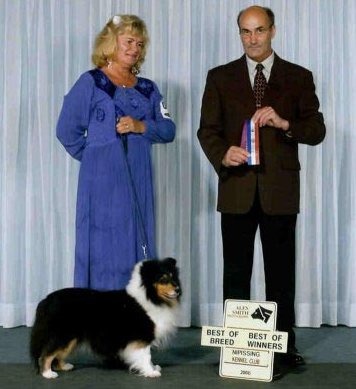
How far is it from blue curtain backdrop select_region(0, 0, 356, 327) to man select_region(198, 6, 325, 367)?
0.93 meters

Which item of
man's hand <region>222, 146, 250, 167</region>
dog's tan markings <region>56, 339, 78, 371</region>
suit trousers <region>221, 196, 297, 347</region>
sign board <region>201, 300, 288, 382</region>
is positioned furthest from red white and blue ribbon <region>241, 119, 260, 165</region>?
dog's tan markings <region>56, 339, 78, 371</region>

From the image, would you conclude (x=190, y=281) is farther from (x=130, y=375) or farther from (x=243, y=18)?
(x=243, y=18)

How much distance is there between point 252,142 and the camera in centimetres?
281

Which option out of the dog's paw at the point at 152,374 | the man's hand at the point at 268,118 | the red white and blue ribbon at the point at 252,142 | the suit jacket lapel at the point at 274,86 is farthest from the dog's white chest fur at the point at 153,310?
the suit jacket lapel at the point at 274,86

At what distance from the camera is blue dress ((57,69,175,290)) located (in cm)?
299

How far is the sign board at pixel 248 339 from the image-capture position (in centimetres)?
278

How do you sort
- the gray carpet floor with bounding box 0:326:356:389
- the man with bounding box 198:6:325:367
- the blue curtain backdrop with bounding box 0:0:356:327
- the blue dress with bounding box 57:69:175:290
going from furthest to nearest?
1. the blue curtain backdrop with bounding box 0:0:356:327
2. the blue dress with bounding box 57:69:175:290
3. the man with bounding box 198:6:325:367
4. the gray carpet floor with bounding box 0:326:356:389

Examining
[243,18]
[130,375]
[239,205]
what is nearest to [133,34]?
[243,18]

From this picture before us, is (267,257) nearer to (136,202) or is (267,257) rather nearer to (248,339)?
(248,339)

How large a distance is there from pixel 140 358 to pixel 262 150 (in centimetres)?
94

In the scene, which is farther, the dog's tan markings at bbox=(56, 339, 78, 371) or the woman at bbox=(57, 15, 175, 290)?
the woman at bbox=(57, 15, 175, 290)

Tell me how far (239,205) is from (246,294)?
1.24 ft

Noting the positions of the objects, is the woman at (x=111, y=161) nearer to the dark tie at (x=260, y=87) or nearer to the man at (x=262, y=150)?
the man at (x=262, y=150)

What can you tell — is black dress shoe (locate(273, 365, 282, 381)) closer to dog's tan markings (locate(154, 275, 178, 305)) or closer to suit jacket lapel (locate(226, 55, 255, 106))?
dog's tan markings (locate(154, 275, 178, 305))
